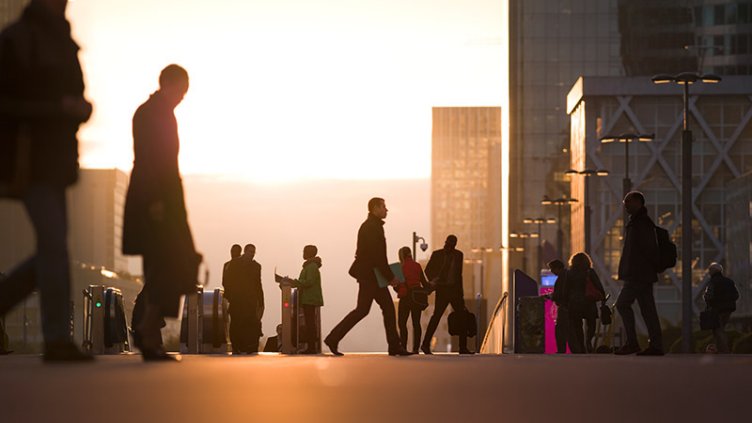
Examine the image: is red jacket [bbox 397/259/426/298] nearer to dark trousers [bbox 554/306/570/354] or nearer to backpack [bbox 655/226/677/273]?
dark trousers [bbox 554/306/570/354]

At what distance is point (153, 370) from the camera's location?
1070 centimetres

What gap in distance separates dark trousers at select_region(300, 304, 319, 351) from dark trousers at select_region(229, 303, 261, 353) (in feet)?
3.21

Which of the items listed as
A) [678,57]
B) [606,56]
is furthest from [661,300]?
[606,56]

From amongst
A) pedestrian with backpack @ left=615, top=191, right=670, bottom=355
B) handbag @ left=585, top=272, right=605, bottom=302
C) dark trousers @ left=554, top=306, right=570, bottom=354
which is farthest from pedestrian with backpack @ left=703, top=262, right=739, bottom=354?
pedestrian with backpack @ left=615, top=191, right=670, bottom=355

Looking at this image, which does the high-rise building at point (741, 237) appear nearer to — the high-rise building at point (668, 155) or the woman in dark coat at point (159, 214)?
the high-rise building at point (668, 155)

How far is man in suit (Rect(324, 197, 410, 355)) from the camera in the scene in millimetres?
18953

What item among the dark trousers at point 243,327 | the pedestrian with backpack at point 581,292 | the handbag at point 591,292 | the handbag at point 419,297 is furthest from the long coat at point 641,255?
the dark trousers at point 243,327

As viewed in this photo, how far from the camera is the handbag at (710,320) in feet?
92.0

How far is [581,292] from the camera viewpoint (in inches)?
1021

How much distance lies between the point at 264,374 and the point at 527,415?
400 cm

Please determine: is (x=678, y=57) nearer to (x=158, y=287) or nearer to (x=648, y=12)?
(x=648, y=12)

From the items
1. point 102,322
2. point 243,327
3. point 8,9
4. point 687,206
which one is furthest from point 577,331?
point 8,9

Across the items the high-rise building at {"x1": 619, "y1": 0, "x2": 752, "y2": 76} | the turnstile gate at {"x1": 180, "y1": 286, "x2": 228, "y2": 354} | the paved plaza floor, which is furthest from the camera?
the high-rise building at {"x1": 619, "y1": 0, "x2": 752, "y2": 76}

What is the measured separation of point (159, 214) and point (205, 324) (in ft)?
53.0
